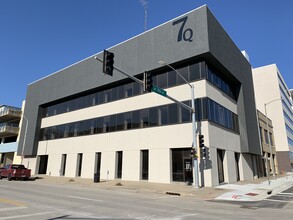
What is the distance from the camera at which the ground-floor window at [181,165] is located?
23406 millimetres

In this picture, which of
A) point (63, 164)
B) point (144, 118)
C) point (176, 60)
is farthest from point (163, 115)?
point (63, 164)

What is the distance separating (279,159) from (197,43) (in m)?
46.8

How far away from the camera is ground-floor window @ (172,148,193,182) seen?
2341 cm

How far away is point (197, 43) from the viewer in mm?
24344

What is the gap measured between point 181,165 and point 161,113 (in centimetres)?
609

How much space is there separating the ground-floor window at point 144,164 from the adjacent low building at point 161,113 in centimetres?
11

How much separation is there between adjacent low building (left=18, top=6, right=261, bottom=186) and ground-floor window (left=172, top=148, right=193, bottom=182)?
10 centimetres

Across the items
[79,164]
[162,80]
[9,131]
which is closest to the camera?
[162,80]

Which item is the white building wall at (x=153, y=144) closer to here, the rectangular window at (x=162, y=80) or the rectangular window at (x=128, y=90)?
the rectangular window at (x=128, y=90)

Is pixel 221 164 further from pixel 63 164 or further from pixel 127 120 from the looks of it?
pixel 63 164

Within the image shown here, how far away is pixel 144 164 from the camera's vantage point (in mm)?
27062

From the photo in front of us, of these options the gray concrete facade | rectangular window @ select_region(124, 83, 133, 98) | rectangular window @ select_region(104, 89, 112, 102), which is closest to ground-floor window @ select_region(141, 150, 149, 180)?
rectangular window @ select_region(124, 83, 133, 98)

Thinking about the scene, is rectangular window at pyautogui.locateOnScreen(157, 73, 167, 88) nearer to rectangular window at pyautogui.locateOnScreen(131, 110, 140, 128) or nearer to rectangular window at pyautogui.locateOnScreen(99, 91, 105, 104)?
rectangular window at pyautogui.locateOnScreen(131, 110, 140, 128)

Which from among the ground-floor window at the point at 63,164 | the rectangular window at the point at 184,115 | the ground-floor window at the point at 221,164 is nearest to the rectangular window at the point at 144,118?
the rectangular window at the point at 184,115
